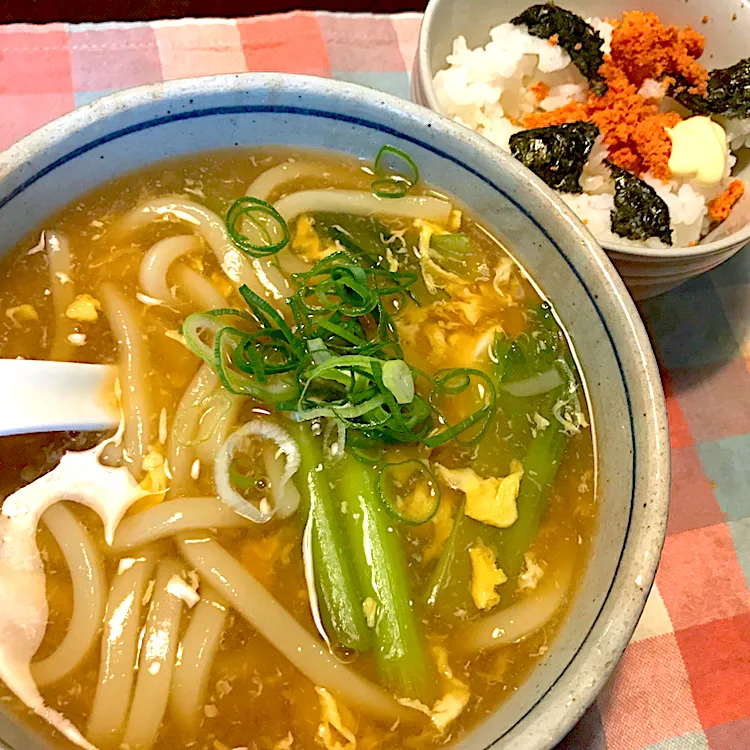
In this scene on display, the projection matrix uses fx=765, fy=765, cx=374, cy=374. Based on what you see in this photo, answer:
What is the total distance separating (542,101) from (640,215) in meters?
0.44

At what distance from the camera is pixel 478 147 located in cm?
128

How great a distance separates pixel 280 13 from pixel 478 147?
113 cm

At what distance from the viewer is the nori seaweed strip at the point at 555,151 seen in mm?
1774

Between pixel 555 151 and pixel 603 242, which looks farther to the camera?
pixel 555 151

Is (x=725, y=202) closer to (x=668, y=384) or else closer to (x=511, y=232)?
(x=668, y=384)

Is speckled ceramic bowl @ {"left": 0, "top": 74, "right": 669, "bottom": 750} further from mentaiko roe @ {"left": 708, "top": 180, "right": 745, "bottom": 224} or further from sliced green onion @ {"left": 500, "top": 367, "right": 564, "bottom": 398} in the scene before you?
mentaiko roe @ {"left": 708, "top": 180, "right": 745, "bottom": 224}

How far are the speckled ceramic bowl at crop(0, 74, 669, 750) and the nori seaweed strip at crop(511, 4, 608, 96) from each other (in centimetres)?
83

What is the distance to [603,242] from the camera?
5.13 feet

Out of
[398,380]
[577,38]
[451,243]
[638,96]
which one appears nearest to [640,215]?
[638,96]

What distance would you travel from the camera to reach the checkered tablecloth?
55.9 inches

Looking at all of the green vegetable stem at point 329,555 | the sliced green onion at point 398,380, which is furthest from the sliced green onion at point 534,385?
the green vegetable stem at point 329,555

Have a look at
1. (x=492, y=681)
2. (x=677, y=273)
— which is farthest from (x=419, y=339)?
(x=677, y=273)

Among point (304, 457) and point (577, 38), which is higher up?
point (577, 38)

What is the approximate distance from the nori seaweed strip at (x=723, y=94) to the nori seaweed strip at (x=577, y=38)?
20cm
